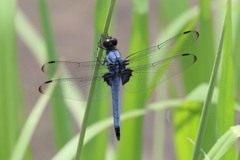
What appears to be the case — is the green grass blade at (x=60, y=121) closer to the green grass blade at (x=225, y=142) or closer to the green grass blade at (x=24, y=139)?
the green grass blade at (x=24, y=139)

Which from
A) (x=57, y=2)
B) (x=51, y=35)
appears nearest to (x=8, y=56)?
(x=51, y=35)

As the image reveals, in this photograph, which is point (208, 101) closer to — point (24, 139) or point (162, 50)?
point (162, 50)

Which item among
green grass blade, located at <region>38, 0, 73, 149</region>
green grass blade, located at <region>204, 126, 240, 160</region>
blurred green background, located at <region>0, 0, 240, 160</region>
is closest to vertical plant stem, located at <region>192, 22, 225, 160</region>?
green grass blade, located at <region>204, 126, 240, 160</region>

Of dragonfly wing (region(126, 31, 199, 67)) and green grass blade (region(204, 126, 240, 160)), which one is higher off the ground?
dragonfly wing (region(126, 31, 199, 67))

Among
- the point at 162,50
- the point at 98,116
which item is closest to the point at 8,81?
the point at 98,116

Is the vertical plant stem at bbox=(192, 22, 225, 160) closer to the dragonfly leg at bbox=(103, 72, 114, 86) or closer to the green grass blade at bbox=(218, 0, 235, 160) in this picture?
the green grass blade at bbox=(218, 0, 235, 160)

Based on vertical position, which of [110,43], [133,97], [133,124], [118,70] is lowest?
[133,124]

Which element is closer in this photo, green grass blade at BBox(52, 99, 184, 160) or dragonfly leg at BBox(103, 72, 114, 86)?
green grass blade at BBox(52, 99, 184, 160)

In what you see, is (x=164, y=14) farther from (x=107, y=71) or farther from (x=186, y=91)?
(x=107, y=71)
